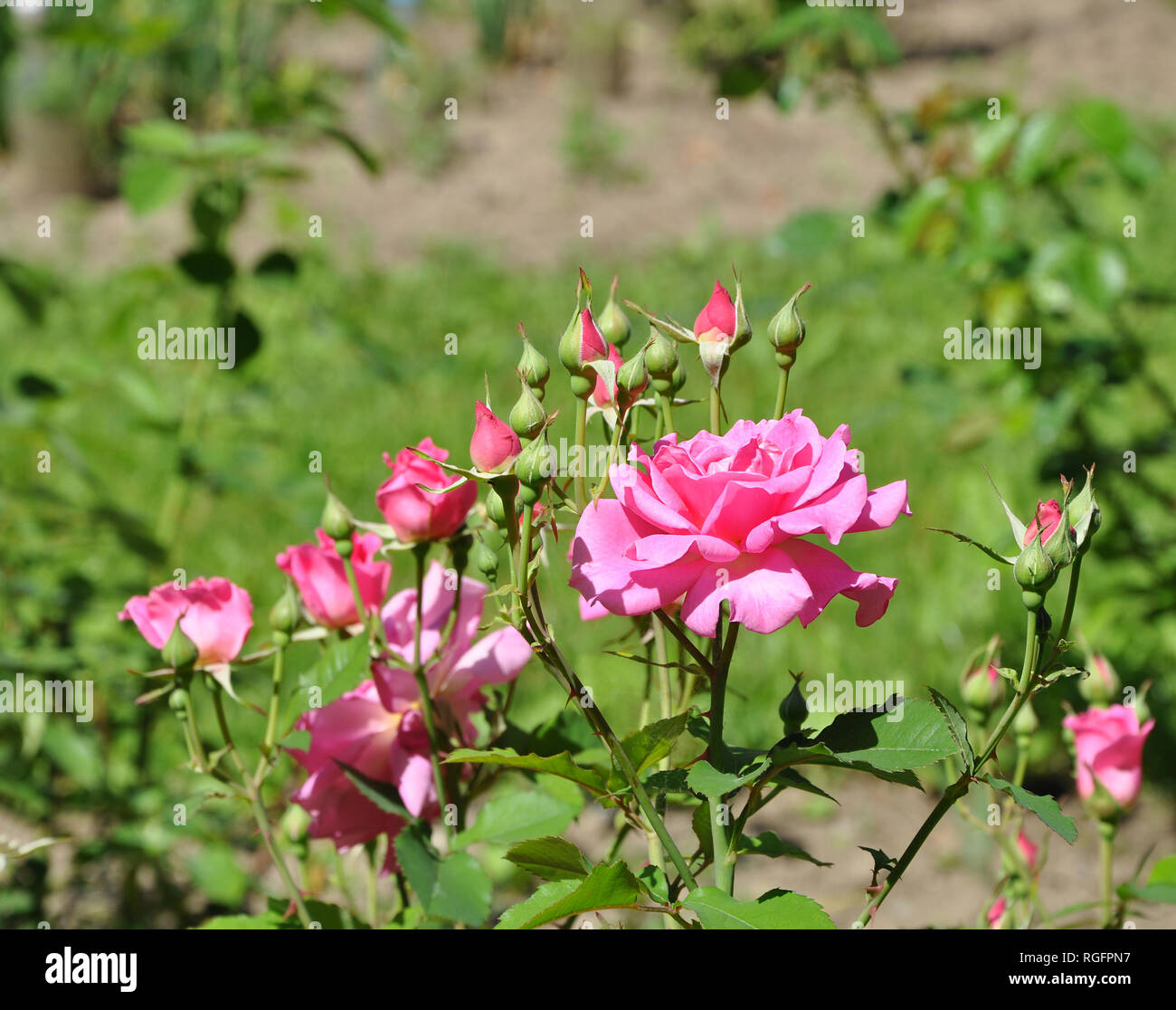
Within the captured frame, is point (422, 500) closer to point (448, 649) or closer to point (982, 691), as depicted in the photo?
point (448, 649)

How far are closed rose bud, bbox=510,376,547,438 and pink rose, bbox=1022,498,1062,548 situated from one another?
8.7 inches

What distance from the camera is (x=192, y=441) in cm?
149

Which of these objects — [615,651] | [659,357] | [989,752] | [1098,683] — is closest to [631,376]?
[659,357]

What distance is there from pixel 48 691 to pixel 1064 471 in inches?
48.1

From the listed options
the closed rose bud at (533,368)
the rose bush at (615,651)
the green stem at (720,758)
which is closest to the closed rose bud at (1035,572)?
the rose bush at (615,651)

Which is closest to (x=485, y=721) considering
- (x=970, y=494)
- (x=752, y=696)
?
(x=752, y=696)

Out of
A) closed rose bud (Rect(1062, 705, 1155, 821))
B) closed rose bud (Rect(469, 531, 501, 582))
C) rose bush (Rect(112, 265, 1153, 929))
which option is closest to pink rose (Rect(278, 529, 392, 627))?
rose bush (Rect(112, 265, 1153, 929))

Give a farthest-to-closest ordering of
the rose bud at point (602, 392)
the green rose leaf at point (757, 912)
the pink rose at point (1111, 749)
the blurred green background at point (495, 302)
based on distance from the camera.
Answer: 1. the blurred green background at point (495, 302)
2. the pink rose at point (1111, 749)
3. the rose bud at point (602, 392)
4. the green rose leaf at point (757, 912)

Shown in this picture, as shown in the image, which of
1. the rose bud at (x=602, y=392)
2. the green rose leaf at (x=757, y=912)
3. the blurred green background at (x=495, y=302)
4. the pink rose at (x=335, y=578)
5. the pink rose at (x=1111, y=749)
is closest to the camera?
the green rose leaf at (x=757, y=912)

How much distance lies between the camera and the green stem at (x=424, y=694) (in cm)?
66

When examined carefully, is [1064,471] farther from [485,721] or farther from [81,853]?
[81,853]

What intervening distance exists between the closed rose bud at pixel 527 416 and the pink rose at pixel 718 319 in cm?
11

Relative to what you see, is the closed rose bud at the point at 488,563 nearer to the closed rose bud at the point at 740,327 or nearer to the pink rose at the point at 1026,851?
the closed rose bud at the point at 740,327

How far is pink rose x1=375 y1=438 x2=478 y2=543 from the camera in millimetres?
653
